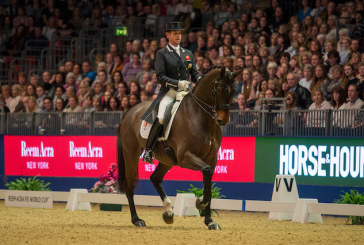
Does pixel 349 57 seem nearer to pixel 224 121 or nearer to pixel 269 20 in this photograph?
pixel 269 20

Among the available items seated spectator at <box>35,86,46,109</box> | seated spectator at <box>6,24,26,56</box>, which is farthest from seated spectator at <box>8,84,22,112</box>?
seated spectator at <box>6,24,26,56</box>

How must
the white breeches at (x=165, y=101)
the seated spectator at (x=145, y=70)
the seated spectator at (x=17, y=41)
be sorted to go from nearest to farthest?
1. the white breeches at (x=165, y=101)
2. the seated spectator at (x=145, y=70)
3. the seated spectator at (x=17, y=41)

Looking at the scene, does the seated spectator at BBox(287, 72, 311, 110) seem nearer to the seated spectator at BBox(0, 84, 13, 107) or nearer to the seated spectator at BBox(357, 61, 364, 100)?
the seated spectator at BBox(357, 61, 364, 100)

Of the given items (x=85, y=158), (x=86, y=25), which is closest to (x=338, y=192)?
(x=85, y=158)

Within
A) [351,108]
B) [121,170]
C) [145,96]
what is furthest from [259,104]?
[121,170]

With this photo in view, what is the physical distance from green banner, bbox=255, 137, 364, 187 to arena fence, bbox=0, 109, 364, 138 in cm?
18

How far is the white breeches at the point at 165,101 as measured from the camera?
41.4 ft

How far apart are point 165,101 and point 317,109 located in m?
3.85

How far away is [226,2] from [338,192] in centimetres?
949

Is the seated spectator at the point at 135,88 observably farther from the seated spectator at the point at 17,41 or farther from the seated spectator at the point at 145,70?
the seated spectator at the point at 17,41

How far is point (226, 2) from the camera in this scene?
892 inches

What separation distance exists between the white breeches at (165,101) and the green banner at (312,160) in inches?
149

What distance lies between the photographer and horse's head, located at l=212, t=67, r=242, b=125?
37.5ft

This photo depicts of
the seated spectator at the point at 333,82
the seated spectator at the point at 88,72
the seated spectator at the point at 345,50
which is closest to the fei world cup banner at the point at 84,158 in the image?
the seated spectator at the point at 333,82
